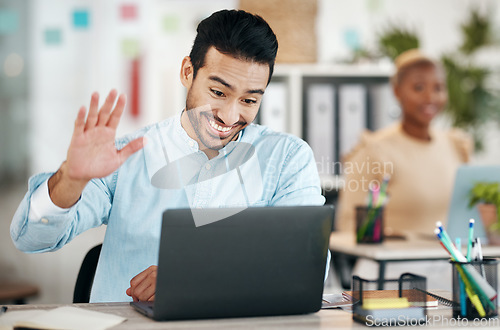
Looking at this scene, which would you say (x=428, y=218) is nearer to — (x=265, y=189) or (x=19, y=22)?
(x=265, y=189)

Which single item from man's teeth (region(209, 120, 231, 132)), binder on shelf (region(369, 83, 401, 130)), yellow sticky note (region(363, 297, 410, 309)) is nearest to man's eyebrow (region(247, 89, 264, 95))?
man's teeth (region(209, 120, 231, 132))

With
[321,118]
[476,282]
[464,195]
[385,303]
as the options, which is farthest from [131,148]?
[321,118]

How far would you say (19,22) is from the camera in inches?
120

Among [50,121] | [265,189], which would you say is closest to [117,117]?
[265,189]

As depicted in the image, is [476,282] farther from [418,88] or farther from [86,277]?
[418,88]

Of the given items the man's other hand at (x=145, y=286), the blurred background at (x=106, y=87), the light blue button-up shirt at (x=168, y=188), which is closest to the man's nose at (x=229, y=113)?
the light blue button-up shirt at (x=168, y=188)

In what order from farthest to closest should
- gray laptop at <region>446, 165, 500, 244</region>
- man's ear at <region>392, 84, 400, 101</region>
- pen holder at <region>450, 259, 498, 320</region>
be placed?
1. man's ear at <region>392, 84, 400, 101</region>
2. gray laptop at <region>446, 165, 500, 244</region>
3. pen holder at <region>450, 259, 498, 320</region>

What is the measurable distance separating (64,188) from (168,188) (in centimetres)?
36

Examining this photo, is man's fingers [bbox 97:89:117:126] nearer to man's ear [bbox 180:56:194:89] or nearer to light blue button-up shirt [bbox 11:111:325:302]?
light blue button-up shirt [bbox 11:111:325:302]

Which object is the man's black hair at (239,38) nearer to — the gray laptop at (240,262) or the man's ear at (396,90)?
the gray laptop at (240,262)

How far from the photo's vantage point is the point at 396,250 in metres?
2.10

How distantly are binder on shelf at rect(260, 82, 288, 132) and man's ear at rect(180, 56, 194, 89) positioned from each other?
49.3 inches

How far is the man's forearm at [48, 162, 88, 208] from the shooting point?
114cm

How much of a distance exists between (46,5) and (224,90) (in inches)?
78.6
